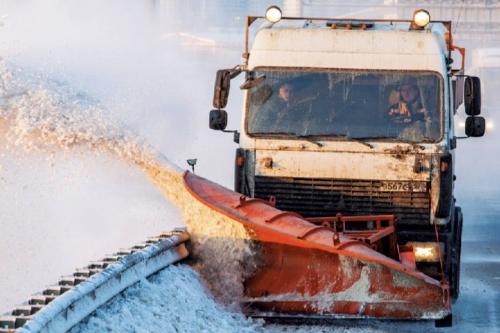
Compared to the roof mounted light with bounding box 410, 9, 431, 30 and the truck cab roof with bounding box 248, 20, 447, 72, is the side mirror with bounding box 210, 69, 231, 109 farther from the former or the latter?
the roof mounted light with bounding box 410, 9, 431, 30

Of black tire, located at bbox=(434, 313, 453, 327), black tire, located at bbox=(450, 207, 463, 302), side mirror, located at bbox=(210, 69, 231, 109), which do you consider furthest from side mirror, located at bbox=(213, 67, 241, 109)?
black tire, located at bbox=(434, 313, 453, 327)

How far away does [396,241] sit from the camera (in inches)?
428

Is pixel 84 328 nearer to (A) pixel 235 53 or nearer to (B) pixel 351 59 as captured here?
(B) pixel 351 59

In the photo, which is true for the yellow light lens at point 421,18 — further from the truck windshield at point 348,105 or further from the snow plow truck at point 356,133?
the truck windshield at point 348,105

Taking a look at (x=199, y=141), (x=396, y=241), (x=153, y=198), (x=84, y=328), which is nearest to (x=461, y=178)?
(x=199, y=141)

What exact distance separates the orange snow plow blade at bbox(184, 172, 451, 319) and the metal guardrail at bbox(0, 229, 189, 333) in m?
0.54

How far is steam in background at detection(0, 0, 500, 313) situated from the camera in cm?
1290

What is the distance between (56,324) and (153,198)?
6.59 metres

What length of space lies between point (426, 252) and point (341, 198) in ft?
3.83

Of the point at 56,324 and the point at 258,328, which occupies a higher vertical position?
the point at 56,324

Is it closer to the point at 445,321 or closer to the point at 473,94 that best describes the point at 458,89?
the point at 473,94

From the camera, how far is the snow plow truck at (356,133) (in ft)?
37.2

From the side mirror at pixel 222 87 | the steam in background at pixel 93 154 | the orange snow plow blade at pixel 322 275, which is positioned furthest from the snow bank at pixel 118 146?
the side mirror at pixel 222 87

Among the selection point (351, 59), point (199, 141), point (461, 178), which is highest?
point (351, 59)
